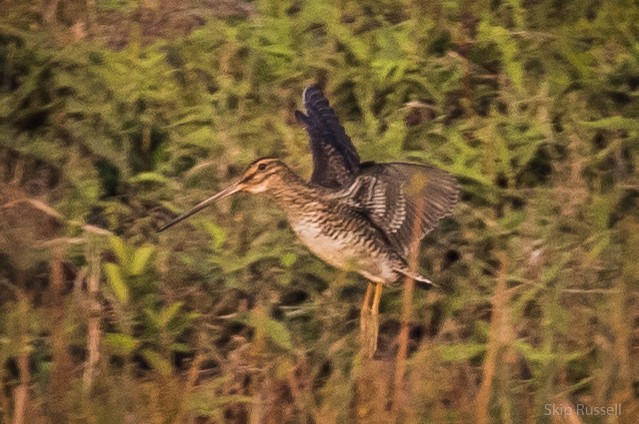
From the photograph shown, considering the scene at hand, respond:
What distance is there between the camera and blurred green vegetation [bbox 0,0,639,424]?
4387 mm

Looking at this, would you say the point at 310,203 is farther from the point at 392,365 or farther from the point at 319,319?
the point at 392,365

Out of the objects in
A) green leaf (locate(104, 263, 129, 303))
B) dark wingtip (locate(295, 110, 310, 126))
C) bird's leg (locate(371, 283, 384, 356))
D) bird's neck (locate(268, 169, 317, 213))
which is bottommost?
bird's leg (locate(371, 283, 384, 356))

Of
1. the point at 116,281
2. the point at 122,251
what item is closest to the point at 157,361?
the point at 116,281

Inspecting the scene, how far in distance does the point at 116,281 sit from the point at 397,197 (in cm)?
95

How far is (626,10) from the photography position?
6395 mm

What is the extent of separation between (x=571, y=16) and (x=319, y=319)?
210 cm

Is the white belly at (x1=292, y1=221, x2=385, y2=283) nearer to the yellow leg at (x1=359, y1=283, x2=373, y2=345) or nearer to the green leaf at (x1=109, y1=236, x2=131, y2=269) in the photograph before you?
the yellow leg at (x1=359, y1=283, x2=373, y2=345)

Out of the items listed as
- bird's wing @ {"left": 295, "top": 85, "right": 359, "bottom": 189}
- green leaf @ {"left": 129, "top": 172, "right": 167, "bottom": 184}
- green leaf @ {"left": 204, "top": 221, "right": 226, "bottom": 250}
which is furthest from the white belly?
green leaf @ {"left": 129, "top": 172, "right": 167, "bottom": 184}

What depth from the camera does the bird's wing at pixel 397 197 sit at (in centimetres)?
516

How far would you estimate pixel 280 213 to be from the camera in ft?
18.5

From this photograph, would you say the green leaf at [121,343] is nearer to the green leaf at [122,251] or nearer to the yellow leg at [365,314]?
the green leaf at [122,251]

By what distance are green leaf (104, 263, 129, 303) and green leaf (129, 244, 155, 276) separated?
5 cm

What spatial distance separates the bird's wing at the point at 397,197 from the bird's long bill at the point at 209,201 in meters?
0.34

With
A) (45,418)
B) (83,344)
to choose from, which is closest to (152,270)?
(83,344)
